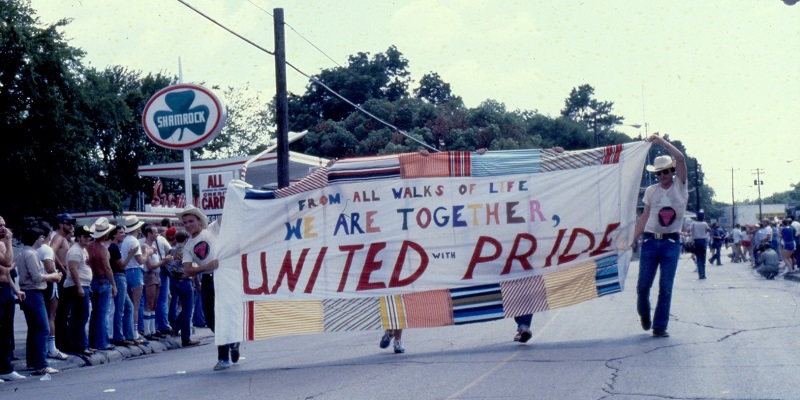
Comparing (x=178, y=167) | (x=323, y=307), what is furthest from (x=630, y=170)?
(x=178, y=167)

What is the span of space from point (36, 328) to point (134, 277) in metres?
3.27

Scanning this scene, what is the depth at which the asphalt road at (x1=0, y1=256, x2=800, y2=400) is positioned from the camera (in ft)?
26.0

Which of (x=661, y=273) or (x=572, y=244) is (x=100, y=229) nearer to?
(x=572, y=244)

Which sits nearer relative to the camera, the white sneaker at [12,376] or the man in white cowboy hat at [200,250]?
the man in white cowboy hat at [200,250]

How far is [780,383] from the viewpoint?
762 centimetres

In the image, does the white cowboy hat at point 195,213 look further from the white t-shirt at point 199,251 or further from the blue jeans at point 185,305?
Answer: the blue jeans at point 185,305

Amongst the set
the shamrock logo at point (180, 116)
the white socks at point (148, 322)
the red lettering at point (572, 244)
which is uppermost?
the shamrock logo at point (180, 116)

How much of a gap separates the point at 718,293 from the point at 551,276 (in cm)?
825

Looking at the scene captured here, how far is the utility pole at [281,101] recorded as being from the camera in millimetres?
21078

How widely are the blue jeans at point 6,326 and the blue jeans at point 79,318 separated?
141 cm

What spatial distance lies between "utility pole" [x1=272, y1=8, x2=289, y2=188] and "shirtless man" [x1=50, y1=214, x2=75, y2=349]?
7638 millimetres

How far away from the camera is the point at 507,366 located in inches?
365

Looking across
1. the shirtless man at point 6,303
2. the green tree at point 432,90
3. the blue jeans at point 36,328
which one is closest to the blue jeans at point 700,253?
the blue jeans at point 36,328

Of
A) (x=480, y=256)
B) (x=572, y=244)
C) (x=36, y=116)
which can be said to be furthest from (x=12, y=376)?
(x=36, y=116)
